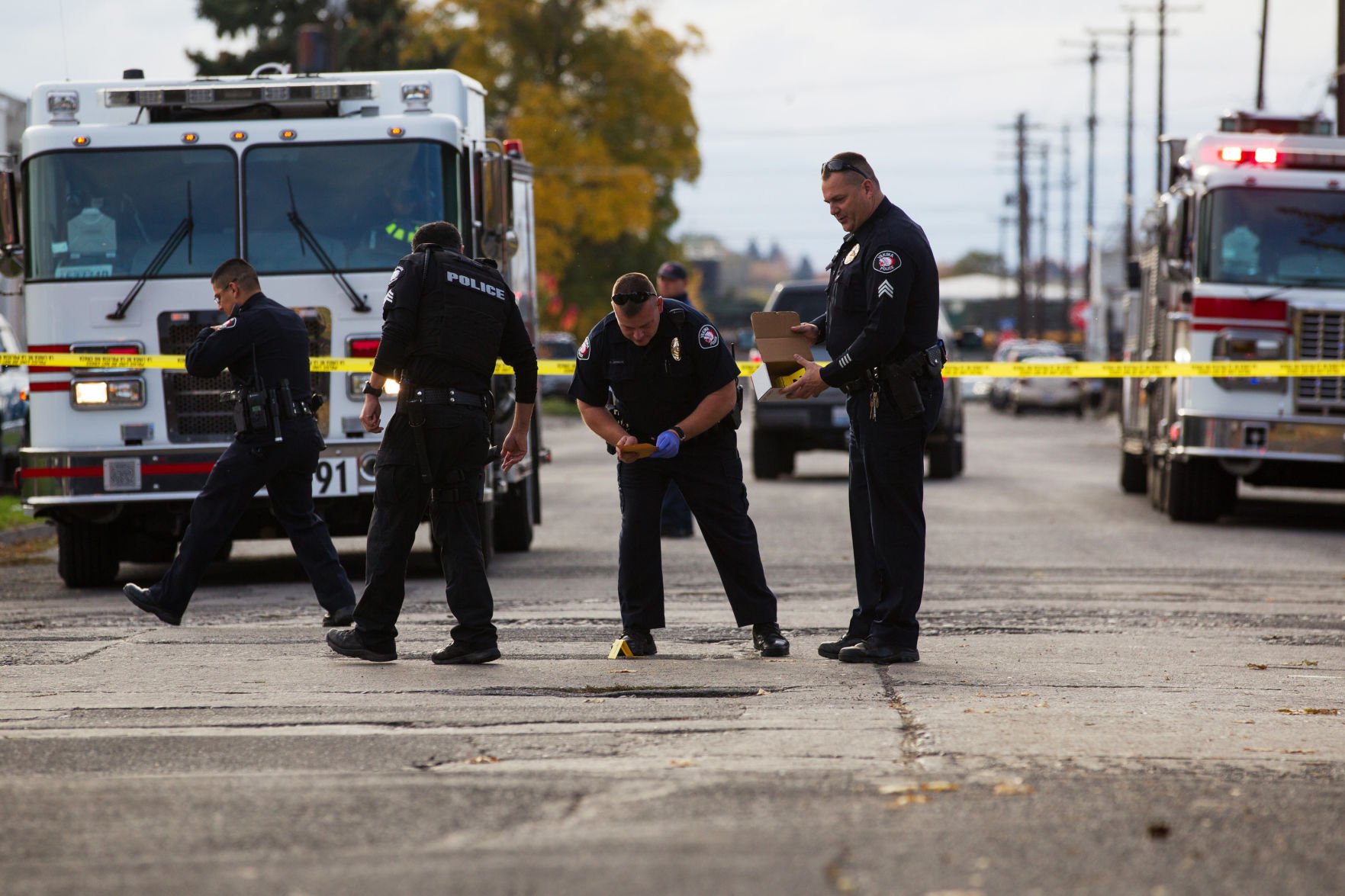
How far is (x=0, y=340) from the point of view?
19.9 m

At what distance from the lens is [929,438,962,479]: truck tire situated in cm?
2217

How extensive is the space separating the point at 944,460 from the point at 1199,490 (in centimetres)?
610

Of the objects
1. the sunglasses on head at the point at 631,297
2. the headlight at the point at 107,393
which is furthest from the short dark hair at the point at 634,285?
the headlight at the point at 107,393

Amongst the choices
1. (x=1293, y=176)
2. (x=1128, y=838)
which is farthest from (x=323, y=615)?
(x=1293, y=176)

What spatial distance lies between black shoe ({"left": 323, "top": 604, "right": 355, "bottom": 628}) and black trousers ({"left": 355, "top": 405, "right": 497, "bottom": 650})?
36.7 inches

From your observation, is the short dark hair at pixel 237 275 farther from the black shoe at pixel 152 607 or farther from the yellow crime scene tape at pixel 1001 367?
the yellow crime scene tape at pixel 1001 367

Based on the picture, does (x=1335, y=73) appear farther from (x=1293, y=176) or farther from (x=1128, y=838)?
(x=1128, y=838)

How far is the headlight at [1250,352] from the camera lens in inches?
604

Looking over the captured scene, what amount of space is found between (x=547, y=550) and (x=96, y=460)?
373 cm

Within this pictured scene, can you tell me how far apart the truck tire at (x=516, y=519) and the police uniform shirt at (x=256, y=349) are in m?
4.25

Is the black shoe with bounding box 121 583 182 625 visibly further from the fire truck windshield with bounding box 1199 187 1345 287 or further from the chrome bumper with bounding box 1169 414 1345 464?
the fire truck windshield with bounding box 1199 187 1345 287

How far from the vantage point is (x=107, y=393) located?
1111 centimetres

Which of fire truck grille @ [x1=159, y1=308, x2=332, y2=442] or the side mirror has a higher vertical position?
the side mirror

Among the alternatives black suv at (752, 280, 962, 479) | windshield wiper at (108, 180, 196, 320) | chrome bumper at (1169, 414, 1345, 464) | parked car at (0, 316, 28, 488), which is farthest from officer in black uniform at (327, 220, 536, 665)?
black suv at (752, 280, 962, 479)
